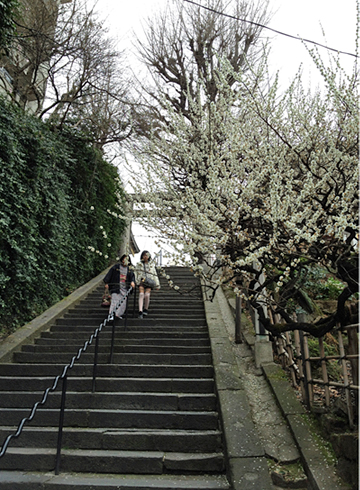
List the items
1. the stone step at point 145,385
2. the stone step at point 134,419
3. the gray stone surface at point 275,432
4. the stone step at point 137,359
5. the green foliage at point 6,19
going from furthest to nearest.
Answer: the green foliage at point 6,19 → the stone step at point 137,359 → the stone step at point 145,385 → the stone step at point 134,419 → the gray stone surface at point 275,432

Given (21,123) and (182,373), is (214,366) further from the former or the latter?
(21,123)

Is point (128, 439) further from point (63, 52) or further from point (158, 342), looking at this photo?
point (63, 52)

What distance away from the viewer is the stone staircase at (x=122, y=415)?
386 centimetres

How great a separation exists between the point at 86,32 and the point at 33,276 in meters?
6.27

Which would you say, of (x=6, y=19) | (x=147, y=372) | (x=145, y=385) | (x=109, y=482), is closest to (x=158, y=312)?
(x=147, y=372)

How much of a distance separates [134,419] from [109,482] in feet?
3.23

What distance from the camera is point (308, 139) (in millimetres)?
4223

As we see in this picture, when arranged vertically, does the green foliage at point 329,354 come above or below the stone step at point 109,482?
above

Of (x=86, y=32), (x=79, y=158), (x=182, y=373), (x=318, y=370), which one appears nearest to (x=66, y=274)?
(x=79, y=158)

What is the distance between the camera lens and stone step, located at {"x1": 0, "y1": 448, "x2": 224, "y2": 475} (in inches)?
154

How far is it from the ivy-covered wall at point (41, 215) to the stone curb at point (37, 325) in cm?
21

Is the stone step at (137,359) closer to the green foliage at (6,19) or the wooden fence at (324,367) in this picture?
the wooden fence at (324,367)

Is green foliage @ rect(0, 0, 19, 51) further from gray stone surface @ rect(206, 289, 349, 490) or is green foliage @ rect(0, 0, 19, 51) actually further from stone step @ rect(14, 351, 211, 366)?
gray stone surface @ rect(206, 289, 349, 490)

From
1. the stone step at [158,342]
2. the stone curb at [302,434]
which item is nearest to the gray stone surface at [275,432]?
the stone curb at [302,434]
